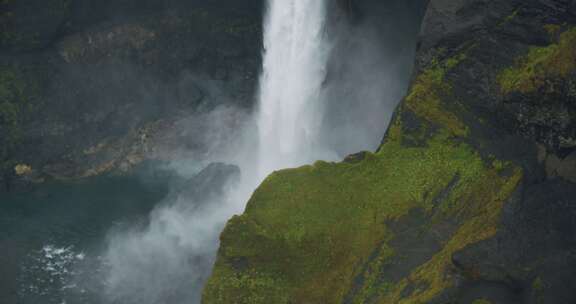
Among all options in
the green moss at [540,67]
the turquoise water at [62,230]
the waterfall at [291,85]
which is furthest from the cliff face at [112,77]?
the green moss at [540,67]

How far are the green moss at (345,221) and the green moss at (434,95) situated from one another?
609 millimetres

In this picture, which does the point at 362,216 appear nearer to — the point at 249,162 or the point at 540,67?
the point at 540,67

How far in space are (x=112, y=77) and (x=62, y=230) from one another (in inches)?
500

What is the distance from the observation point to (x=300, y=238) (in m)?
17.1

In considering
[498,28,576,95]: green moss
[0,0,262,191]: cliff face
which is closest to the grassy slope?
[498,28,576,95]: green moss

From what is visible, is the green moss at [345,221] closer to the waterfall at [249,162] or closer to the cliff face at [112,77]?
the waterfall at [249,162]

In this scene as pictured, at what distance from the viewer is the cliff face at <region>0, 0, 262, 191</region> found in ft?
118

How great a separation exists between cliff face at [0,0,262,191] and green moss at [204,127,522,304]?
75.3 ft

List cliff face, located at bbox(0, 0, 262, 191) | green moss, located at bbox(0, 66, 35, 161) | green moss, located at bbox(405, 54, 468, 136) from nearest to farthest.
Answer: green moss, located at bbox(405, 54, 468, 136), green moss, located at bbox(0, 66, 35, 161), cliff face, located at bbox(0, 0, 262, 191)

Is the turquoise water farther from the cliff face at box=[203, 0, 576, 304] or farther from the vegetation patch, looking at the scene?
the cliff face at box=[203, 0, 576, 304]

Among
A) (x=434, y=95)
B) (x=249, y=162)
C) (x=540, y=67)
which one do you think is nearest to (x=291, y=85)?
(x=249, y=162)

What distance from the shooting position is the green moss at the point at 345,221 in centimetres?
1638

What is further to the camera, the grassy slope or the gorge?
the grassy slope

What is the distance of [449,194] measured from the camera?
17406mm
